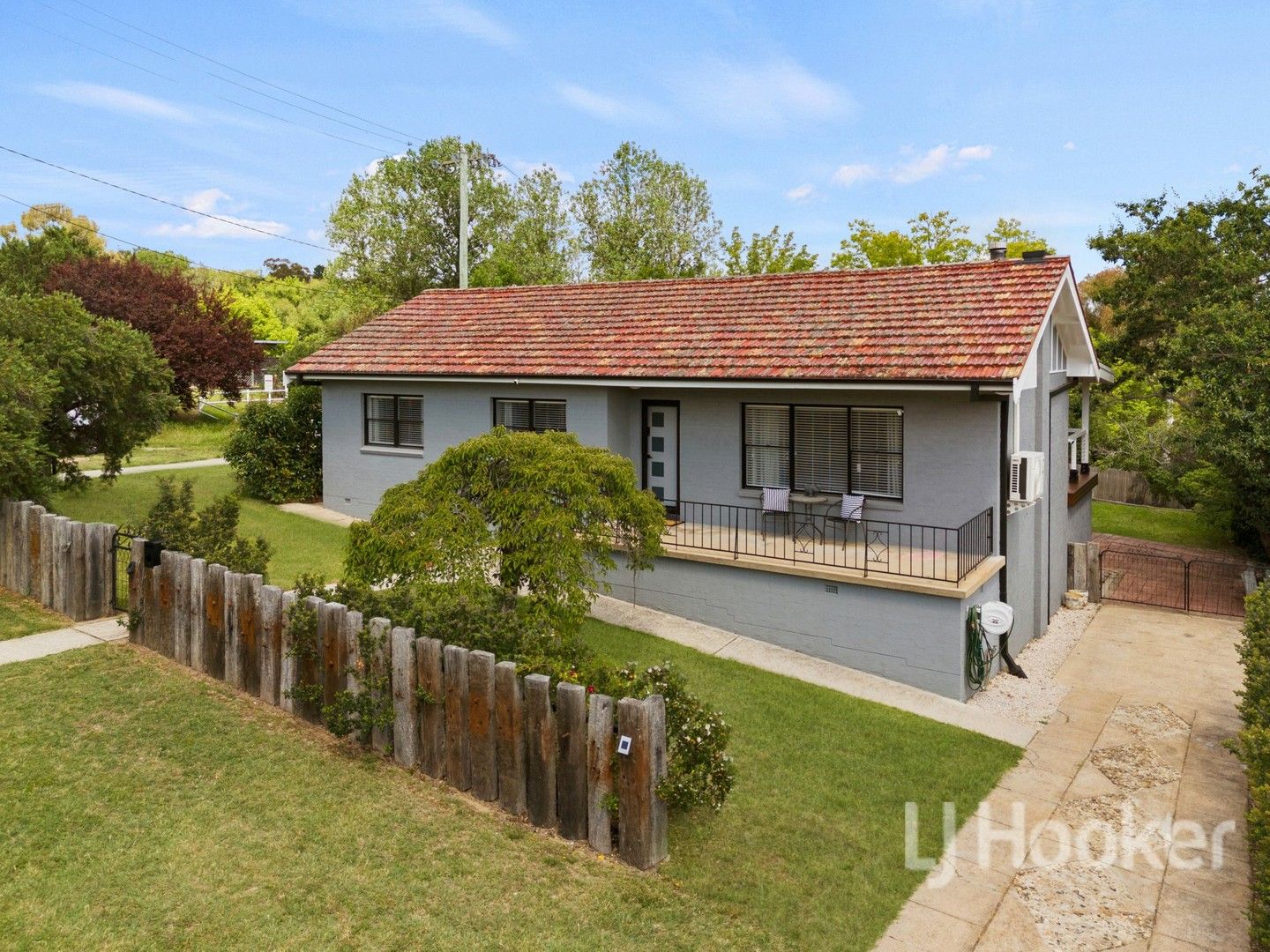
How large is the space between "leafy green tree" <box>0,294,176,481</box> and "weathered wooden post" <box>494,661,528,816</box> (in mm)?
8843

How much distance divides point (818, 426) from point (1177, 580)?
34.4 feet

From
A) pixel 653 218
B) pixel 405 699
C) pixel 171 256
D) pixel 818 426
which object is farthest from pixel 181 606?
pixel 171 256

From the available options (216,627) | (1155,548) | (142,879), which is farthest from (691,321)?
(1155,548)

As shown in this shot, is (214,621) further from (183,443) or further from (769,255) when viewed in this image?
(769,255)

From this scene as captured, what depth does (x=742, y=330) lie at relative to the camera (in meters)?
15.2

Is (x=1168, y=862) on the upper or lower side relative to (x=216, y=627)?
lower

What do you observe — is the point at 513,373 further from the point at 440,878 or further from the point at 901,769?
the point at 440,878

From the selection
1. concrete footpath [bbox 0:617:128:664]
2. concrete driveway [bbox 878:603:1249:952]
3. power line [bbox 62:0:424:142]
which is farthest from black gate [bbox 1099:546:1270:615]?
power line [bbox 62:0:424:142]

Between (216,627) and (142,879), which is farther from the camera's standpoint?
(216,627)

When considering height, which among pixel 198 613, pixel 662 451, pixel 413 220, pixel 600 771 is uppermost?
pixel 413 220

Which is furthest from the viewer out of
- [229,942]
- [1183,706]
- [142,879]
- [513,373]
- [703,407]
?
[513,373]

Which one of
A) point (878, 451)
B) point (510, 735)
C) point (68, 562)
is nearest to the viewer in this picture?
point (510, 735)

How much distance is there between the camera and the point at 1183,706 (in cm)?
1120

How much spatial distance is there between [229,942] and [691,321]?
12915 millimetres
